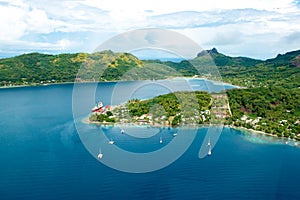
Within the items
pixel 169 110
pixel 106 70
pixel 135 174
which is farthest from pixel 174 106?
pixel 106 70

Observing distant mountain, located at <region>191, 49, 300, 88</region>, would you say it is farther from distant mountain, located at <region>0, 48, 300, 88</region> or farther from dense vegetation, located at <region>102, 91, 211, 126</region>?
dense vegetation, located at <region>102, 91, 211, 126</region>

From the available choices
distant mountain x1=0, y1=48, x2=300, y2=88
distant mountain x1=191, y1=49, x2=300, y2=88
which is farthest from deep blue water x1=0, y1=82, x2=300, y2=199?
distant mountain x1=0, y1=48, x2=300, y2=88

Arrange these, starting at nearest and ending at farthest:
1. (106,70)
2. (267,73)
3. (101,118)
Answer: (101,118), (267,73), (106,70)

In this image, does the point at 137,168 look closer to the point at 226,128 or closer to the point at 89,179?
the point at 89,179

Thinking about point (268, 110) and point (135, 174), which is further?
point (268, 110)

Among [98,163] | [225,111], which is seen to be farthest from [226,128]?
[98,163]

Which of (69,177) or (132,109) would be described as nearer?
(69,177)

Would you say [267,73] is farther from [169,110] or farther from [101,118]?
[101,118]

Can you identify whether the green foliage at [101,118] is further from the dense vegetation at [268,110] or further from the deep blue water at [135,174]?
the dense vegetation at [268,110]

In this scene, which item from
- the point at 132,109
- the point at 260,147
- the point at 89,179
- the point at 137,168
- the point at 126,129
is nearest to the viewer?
the point at 89,179
